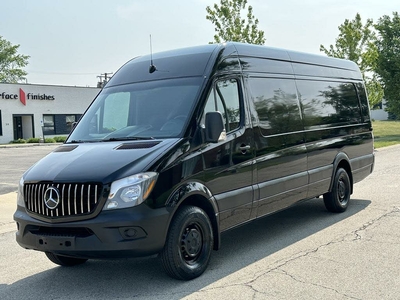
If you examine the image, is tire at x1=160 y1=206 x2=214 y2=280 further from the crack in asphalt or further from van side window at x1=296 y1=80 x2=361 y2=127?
van side window at x1=296 y1=80 x2=361 y2=127

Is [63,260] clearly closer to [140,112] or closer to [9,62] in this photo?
[140,112]

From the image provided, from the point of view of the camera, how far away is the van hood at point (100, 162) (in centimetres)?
472

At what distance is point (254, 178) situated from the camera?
20.3 ft

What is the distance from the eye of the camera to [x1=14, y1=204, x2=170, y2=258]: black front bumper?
4.60m

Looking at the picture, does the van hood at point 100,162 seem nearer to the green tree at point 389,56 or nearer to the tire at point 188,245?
the tire at point 188,245

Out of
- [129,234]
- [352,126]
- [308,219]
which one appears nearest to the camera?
[129,234]

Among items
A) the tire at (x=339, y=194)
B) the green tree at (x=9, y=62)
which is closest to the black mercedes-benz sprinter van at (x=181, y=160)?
the tire at (x=339, y=194)

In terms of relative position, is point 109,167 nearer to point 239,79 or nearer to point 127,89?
point 127,89

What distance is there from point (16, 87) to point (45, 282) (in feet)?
141

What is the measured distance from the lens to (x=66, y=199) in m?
4.75

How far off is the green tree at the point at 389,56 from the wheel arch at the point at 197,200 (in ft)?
100

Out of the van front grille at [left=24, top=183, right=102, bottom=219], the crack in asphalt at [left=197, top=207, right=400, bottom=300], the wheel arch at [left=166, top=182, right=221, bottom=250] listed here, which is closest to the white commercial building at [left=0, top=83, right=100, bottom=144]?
the crack in asphalt at [left=197, top=207, right=400, bottom=300]

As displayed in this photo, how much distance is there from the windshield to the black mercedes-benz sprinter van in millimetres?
15

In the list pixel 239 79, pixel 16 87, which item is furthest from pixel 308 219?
pixel 16 87
